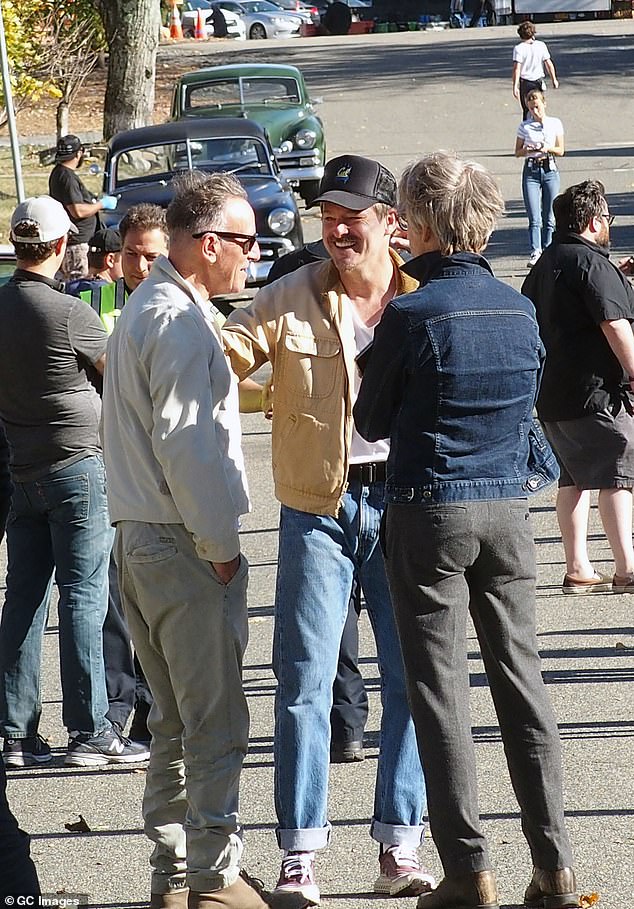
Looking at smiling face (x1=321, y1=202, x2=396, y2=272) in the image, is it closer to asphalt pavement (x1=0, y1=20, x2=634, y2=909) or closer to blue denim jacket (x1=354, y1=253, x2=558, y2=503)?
blue denim jacket (x1=354, y1=253, x2=558, y2=503)

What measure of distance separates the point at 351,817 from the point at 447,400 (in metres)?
1.74

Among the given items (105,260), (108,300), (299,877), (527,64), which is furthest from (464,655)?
(527,64)

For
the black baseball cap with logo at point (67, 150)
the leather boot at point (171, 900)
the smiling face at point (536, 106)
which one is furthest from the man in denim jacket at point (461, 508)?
the smiling face at point (536, 106)

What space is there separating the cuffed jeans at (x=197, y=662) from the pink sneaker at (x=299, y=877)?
21 cm

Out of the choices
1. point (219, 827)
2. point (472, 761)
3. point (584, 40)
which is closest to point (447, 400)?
point (472, 761)

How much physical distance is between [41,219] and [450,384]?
203 centimetres

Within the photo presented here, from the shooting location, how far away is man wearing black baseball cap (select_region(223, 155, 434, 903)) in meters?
4.04

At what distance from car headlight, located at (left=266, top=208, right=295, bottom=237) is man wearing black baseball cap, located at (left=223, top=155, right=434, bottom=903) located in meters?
10.4

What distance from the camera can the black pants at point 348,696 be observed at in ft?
17.1

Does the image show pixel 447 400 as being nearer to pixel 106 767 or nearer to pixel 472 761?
pixel 472 761

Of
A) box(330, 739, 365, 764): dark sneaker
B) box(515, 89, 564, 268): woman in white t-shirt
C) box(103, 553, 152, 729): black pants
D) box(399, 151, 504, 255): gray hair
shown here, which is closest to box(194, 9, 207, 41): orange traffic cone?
box(515, 89, 564, 268): woman in white t-shirt

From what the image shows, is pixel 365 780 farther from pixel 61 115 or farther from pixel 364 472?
pixel 61 115

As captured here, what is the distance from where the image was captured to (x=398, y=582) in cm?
378

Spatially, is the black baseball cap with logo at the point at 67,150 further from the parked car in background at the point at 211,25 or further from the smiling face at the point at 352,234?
the parked car in background at the point at 211,25
